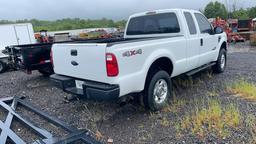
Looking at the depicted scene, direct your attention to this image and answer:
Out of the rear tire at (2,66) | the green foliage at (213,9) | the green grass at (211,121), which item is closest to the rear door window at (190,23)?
the green grass at (211,121)

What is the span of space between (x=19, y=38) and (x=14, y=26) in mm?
599

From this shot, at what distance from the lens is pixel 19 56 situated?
7.67 meters

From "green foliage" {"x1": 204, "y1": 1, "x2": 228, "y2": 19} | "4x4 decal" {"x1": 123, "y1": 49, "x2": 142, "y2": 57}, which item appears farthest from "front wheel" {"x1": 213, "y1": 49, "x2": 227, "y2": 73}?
"green foliage" {"x1": 204, "y1": 1, "x2": 228, "y2": 19}

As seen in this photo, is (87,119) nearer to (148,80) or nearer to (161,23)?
(148,80)

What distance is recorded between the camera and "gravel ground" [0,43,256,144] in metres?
3.85

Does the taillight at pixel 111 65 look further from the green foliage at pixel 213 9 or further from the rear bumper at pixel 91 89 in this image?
the green foliage at pixel 213 9

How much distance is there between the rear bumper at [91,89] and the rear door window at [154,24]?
2.43 metres

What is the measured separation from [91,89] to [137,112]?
1.31m

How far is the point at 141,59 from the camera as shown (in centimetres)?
420

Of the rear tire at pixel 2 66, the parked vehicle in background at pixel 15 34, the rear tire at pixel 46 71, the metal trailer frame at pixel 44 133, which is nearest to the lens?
the metal trailer frame at pixel 44 133

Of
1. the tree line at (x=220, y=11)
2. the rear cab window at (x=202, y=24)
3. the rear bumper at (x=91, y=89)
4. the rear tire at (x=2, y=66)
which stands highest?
the tree line at (x=220, y=11)

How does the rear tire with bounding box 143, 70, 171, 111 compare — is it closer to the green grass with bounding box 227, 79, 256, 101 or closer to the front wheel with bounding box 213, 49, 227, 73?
the green grass with bounding box 227, 79, 256, 101

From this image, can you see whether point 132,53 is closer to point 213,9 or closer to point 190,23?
point 190,23

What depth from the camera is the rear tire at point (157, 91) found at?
4.54m
